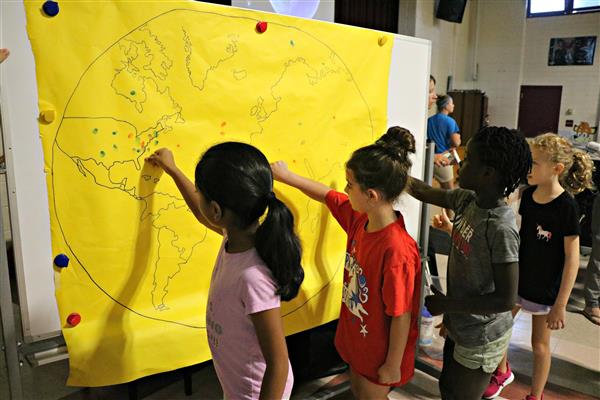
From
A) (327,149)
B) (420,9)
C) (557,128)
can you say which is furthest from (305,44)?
(557,128)

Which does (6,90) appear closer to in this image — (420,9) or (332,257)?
(332,257)

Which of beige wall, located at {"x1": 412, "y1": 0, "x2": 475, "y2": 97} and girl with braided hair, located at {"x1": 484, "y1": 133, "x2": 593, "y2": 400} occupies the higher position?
beige wall, located at {"x1": 412, "y1": 0, "x2": 475, "y2": 97}

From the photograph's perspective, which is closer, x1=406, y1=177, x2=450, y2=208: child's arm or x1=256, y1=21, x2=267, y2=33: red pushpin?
x1=256, y1=21, x2=267, y2=33: red pushpin

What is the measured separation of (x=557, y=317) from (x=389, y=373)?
2.84 feet

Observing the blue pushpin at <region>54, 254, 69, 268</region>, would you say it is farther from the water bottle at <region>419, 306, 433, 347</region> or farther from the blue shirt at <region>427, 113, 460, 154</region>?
the blue shirt at <region>427, 113, 460, 154</region>

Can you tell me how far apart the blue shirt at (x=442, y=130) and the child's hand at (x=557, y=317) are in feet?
9.28

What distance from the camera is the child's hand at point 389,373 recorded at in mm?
1413

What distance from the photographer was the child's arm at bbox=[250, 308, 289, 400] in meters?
1.02

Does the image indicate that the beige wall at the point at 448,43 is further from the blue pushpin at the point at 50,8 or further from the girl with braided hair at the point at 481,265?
the blue pushpin at the point at 50,8

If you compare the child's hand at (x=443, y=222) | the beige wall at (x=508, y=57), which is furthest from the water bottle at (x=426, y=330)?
the beige wall at (x=508, y=57)

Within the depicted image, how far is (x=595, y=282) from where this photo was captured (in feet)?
8.02

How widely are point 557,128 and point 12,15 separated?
28.3 feet

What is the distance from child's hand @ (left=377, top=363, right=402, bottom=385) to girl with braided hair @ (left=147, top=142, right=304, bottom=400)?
464mm

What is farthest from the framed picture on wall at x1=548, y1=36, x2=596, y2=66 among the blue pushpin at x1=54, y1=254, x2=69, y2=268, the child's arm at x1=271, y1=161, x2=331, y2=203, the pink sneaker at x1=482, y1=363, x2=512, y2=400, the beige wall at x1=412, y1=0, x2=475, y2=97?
the blue pushpin at x1=54, y1=254, x2=69, y2=268
